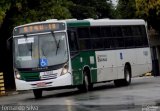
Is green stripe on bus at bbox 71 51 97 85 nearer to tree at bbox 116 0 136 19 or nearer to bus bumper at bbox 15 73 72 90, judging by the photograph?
bus bumper at bbox 15 73 72 90

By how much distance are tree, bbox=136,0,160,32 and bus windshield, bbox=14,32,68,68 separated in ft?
69.5

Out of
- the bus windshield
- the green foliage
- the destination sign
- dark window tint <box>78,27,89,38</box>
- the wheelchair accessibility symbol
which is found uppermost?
the green foliage

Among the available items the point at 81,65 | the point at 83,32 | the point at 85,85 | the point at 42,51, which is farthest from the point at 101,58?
the point at 42,51

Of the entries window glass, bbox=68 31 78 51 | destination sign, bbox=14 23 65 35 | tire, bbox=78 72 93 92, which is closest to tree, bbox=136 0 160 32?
tire, bbox=78 72 93 92

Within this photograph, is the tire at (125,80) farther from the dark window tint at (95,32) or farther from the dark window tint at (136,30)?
the dark window tint at (95,32)

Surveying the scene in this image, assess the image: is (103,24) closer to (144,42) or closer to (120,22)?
(120,22)

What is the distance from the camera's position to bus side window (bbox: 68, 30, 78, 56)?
2541 centimetres

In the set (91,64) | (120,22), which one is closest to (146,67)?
(120,22)

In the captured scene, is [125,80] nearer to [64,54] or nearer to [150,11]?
[64,54]

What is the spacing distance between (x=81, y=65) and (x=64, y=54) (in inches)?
55.0

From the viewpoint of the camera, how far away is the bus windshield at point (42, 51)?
81.9ft

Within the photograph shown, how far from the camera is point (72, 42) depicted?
25.6m

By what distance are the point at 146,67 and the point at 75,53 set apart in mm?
8239

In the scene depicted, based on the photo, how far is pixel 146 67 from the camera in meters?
33.0
